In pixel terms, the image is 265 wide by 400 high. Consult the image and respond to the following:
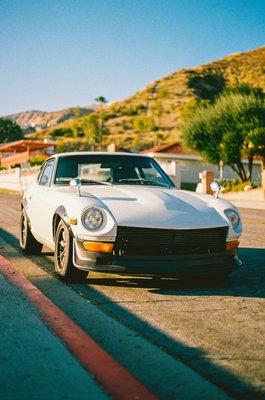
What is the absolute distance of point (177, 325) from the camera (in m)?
3.96

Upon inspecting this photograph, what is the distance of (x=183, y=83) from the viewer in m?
110

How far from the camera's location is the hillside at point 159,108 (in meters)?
79.6

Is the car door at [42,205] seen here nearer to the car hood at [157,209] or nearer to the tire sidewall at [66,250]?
the tire sidewall at [66,250]

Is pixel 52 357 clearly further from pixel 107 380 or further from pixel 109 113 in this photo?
pixel 109 113

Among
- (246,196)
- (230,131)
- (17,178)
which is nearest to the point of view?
(246,196)

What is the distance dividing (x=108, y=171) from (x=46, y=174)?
96 centimetres

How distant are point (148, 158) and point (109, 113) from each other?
3924 inches

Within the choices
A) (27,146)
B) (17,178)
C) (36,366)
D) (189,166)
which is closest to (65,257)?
(36,366)

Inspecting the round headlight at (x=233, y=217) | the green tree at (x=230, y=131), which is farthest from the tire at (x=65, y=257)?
the green tree at (x=230, y=131)

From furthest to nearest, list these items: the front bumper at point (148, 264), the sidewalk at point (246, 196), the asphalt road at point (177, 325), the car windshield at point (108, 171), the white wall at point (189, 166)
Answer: the white wall at point (189, 166) < the sidewalk at point (246, 196) < the car windshield at point (108, 171) < the front bumper at point (148, 264) < the asphalt road at point (177, 325)

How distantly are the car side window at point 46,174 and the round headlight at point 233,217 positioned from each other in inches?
95.1

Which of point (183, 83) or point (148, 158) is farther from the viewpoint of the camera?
point (183, 83)

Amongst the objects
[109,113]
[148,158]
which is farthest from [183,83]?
[148,158]

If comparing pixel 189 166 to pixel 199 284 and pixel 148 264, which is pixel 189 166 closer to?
pixel 199 284
